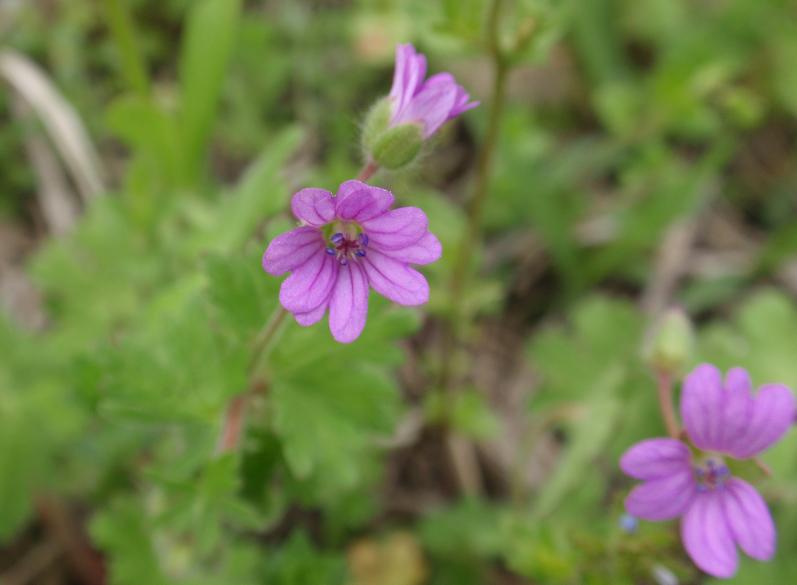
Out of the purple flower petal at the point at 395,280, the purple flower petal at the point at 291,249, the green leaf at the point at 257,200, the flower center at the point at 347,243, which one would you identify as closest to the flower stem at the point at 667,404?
the purple flower petal at the point at 395,280

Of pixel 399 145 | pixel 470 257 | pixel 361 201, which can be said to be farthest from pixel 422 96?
pixel 470 257

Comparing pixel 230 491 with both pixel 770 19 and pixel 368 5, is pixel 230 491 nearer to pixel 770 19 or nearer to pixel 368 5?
pixel 368 5

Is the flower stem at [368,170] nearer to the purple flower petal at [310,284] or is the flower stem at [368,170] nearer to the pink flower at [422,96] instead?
the pink flower at [422,96]

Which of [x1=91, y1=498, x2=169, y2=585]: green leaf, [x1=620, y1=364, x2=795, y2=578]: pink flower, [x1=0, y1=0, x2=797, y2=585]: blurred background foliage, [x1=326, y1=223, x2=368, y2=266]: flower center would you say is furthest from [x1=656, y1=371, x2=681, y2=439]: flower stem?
[x1=91, y1=498, x2=169, y2=585]: green leaf

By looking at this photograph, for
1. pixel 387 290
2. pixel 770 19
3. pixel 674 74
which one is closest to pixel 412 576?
pixel 387 290

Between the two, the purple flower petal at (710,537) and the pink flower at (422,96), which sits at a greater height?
the pink flower at (422,96)

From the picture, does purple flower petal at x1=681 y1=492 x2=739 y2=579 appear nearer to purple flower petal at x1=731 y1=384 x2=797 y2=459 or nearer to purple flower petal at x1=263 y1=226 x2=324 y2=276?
purple flower petal at x1=731 y1=384 x2=797 y2=459
